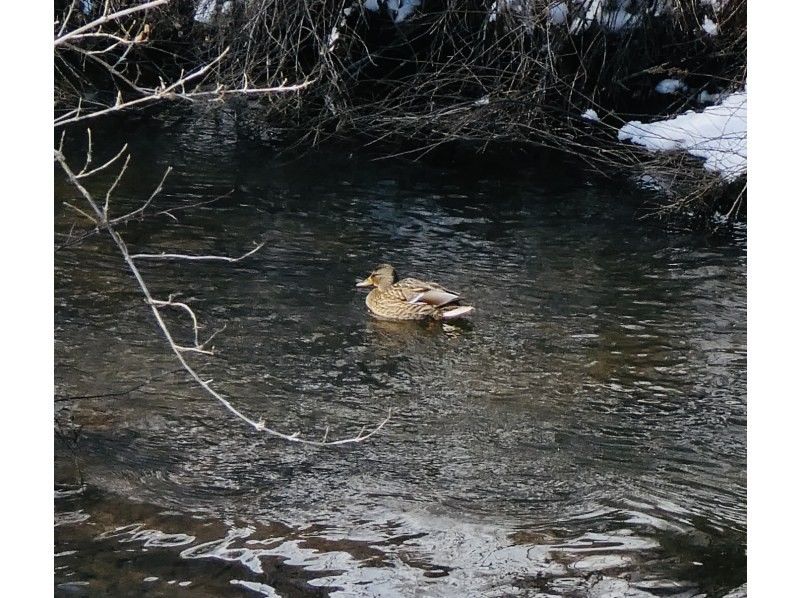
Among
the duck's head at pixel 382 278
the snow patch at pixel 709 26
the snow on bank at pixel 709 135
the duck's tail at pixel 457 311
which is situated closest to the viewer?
the duck's tail at pixel 457 311

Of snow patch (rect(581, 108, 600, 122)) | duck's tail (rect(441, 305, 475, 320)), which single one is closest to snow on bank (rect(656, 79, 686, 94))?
snow patch (rect(581, 108, 600, 122))

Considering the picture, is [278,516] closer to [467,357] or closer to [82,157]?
[467,357]

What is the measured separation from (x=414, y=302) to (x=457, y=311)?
322 millimetres

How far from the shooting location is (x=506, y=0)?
1122 cm

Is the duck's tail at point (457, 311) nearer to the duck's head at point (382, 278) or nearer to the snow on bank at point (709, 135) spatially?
the duck's head at point (382, 278)

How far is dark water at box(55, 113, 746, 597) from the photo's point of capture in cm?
482

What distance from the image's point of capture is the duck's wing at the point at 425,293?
802 centimetres

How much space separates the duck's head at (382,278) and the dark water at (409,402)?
6.0 inches

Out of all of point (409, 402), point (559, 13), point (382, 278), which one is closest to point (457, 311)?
point (382, 278)

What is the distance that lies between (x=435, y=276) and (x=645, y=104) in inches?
199

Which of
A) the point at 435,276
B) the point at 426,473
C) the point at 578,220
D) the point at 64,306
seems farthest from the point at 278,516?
the point at 578,220

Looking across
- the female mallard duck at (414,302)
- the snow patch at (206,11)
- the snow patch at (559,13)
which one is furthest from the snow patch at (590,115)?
the female mallard duck at (414,302)

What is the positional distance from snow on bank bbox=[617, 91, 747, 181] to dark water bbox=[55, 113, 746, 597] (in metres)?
0.74

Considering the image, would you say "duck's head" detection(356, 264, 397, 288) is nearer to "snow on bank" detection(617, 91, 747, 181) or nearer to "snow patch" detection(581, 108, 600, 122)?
"snow on bank" detection(617, 91, 747, 181)
